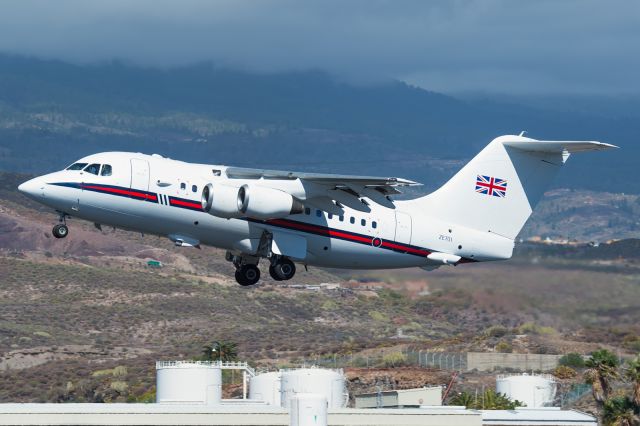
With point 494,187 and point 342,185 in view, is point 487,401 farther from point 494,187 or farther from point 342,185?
point 342,185

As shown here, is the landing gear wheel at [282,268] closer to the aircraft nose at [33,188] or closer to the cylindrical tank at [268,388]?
the aircraft nose at [33,188]

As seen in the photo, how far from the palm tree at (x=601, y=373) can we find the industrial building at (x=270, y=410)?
765 centimetres

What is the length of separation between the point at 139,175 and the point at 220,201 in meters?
2.50

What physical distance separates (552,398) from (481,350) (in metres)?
23.3

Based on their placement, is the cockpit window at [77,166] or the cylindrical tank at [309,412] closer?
the cylindrical tank at [309,412]

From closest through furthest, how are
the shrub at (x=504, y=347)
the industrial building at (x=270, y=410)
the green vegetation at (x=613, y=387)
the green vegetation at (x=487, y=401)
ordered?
1. the industrial building at (x=270, y=410)
2. the green vegetation at (x=613, y=387)
3. the green vegetation at (x=487, y=401)
4. the shrub at (x=504, y=347)

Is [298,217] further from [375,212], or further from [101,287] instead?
[101,287]

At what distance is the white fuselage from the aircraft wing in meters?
0.21

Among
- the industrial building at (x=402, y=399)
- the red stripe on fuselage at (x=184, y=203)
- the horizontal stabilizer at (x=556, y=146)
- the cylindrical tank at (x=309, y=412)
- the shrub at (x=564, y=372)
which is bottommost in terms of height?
the cylindrical tank at (x=309, y=412)

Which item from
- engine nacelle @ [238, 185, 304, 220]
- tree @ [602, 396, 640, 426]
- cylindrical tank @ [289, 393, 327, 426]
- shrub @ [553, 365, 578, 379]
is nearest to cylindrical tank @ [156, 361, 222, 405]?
engine nacelle @ [238, 185, 304, 220]

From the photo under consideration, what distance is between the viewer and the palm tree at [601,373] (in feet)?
220

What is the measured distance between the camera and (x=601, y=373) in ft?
220

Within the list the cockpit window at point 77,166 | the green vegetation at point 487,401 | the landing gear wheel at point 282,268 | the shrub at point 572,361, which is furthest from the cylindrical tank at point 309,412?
the shrub at point 572,361

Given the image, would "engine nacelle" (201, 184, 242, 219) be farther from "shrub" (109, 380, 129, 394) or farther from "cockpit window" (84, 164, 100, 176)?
"shrub" (109, 380, 129, 394)
